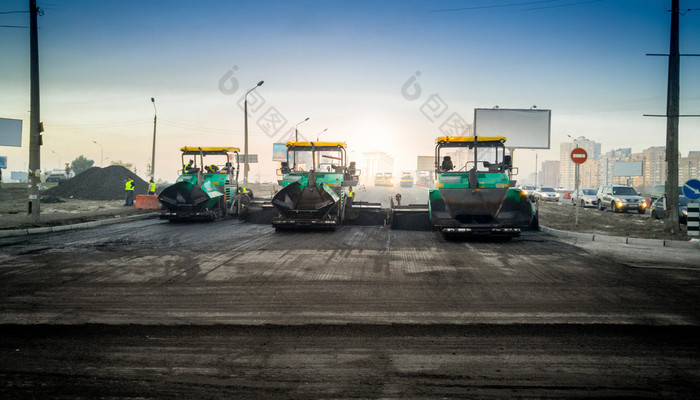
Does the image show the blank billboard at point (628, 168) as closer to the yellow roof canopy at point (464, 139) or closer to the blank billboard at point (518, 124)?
the blank billboard at point (518, 124)

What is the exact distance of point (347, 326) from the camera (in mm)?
5113

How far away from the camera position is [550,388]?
3584 mm

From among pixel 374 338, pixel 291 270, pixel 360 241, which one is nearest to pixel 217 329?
pixel 374 338

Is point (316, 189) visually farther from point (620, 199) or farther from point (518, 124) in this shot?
point (518, 124)

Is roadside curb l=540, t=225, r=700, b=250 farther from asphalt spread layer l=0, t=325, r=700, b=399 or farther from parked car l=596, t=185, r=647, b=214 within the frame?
parked car l=596, t=185, r=647, b=214

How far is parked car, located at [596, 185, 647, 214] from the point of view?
1000 inches

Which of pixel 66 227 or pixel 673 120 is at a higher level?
pixel 673 120

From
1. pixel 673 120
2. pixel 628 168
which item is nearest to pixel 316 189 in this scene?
pixel 673 120

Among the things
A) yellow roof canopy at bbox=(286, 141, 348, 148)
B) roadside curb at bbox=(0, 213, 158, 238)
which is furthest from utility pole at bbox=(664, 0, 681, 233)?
roadside curb at bbox=(0, 213, 158, 238)

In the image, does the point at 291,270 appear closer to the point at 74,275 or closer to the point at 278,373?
the point at 74,275

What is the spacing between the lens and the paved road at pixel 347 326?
12.1ft

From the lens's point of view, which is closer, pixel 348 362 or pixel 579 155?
pixel 348 362

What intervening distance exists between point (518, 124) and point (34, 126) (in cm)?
3361

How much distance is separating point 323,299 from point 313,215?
26.8 feet
